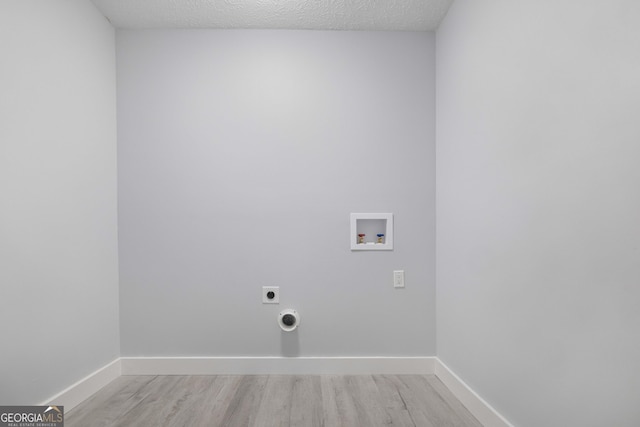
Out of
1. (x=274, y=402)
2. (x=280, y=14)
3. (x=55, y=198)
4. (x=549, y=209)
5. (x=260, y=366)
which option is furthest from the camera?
(x=260, y=366)

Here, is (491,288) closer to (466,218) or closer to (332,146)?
(466,218)

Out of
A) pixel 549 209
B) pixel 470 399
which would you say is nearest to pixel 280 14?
pixel 549 209

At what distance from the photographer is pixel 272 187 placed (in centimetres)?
220

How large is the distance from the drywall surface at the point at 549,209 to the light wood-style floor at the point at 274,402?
28cm

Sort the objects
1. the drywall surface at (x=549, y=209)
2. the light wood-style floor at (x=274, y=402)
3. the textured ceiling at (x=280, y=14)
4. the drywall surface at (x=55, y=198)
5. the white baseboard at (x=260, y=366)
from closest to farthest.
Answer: the drywall surface at (x=549, y=209)
the drywall surface at (x=55, y=198)
the light wood-style floor at (x=274, y=402)
the textured ceiling at (x=280, y=14)
the white baseboard at (x=260, y=366)

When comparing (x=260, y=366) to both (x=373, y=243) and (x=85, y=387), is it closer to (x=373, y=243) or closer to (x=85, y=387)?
(x=85, y=387)

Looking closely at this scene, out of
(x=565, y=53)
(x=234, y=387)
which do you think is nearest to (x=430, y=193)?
(x=565, y=53)

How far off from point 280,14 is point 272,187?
41.1 inches

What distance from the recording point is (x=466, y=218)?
1782 mm

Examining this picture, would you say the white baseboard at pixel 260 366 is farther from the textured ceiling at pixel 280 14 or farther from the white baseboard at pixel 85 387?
the textured ceiling at pixel 280 14

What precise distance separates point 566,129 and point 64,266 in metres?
2.24

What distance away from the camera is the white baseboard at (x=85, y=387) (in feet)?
5.45

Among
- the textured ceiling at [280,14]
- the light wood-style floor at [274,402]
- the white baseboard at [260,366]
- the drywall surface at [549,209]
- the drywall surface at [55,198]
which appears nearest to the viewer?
the drywall surface at [549,209]

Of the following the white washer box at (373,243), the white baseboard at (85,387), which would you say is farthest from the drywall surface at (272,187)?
the white baseboard at (85,387)
